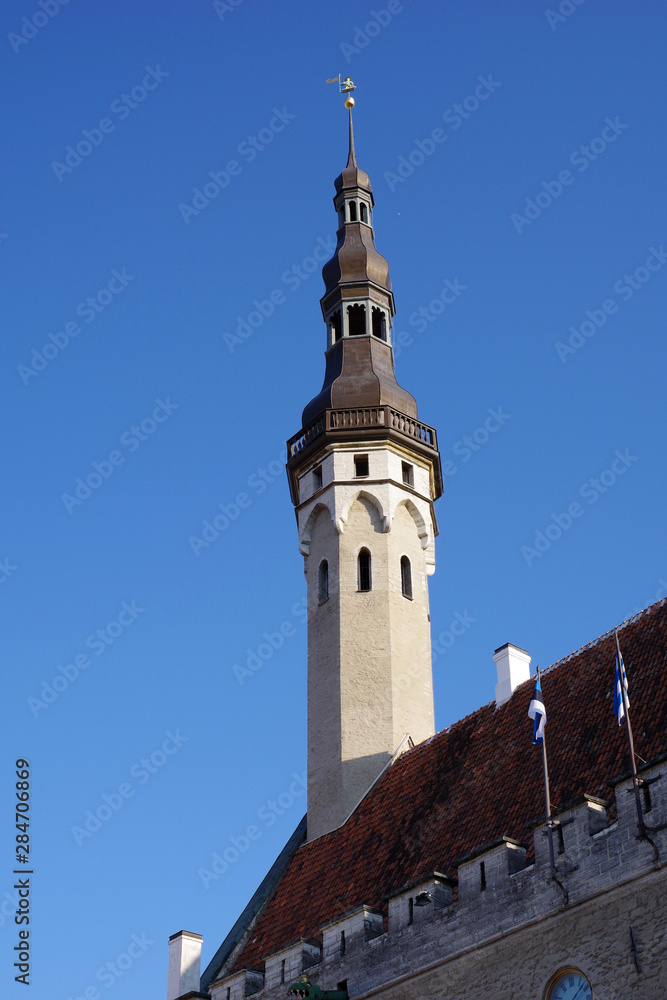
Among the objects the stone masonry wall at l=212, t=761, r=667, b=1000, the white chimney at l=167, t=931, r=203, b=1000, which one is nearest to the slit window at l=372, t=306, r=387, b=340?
the white chimney at l=167, t=931, r=203, b=1000

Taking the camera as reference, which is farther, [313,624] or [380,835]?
[313,624]

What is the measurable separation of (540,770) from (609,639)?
129 inches

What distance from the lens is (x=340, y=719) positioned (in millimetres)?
30219

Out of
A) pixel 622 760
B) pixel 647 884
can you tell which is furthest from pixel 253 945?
pixel 647 884

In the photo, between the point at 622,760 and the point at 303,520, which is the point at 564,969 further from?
the point at 303,520

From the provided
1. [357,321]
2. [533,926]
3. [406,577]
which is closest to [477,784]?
[533,926]

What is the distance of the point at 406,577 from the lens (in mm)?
32969

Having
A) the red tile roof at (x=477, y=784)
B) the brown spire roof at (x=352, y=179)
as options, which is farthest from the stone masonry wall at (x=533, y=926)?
the brown spire roof at (x=352, y=179)

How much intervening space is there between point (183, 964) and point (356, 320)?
16.9 meters

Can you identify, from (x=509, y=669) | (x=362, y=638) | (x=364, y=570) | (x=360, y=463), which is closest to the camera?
(x=509, y=669)

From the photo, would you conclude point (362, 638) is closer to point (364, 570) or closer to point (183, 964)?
point (364, 570)

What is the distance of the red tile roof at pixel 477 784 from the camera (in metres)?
22.2

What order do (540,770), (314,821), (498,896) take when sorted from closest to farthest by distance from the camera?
(498,896) < (540,770) < (314,821)

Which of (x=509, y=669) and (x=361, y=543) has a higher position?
(x=361, y=543)
